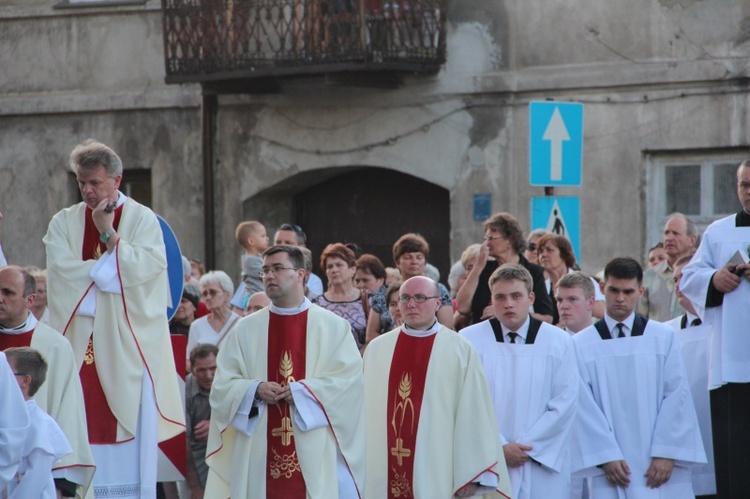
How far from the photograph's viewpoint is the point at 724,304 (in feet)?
28.2

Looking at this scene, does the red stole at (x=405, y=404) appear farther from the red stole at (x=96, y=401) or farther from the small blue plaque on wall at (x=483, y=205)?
the small blue plaque on wall at (x=483, y=205)

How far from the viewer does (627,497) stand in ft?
27.7

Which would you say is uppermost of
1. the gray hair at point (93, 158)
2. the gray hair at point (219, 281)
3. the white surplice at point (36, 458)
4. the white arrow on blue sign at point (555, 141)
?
the white arrow on blue sign at point (555, 141)

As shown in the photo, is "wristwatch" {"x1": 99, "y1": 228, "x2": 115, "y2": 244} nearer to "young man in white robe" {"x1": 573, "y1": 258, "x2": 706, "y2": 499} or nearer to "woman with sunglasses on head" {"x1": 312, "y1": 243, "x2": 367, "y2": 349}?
"woman with sunglasses on head" {"x1": 312, "y1": 243, "x2": 367, "y2": 349}

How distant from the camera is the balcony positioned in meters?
15.9

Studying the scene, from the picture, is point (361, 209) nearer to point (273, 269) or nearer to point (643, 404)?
point (643, 404)

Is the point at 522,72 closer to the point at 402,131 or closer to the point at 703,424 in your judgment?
the point at 402,131

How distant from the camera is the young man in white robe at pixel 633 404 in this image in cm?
846

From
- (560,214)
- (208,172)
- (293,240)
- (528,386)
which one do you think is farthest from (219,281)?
(208,172)

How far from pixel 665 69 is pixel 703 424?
6671 mm

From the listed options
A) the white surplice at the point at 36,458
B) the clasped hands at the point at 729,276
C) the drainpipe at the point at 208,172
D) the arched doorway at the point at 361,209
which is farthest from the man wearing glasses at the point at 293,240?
the drainpipe at the point at 208,172

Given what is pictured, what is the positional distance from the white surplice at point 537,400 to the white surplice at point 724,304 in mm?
884

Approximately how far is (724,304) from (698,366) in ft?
3.15

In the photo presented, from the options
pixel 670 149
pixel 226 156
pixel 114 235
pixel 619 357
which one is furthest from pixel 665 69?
pixel 114 235
